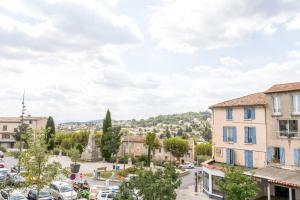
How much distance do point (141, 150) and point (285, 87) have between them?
5578 centimetres

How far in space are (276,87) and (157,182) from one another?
68.3 feet

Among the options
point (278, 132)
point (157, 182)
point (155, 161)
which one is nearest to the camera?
point (157, 182)

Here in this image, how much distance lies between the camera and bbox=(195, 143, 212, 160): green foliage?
78.8 metres

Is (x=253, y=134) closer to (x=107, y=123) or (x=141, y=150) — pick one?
(x=107, y=123)

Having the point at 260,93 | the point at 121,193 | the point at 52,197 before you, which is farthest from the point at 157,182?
the point at 260,93

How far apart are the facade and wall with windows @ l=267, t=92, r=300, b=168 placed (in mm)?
47223

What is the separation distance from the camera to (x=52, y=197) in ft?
103

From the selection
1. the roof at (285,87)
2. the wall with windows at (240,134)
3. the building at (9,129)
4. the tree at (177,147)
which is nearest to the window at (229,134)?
the wall with windows at (240,134)

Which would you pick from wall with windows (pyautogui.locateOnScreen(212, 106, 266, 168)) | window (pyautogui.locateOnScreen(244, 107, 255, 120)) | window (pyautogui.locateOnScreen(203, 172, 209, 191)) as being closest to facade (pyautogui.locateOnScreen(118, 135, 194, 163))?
wall with windows (pyautogui.locateOnScreen(212, 106, 266, 168))

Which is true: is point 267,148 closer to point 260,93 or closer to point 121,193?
point 260,93

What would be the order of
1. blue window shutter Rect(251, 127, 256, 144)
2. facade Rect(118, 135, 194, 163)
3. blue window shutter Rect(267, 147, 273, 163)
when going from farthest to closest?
facade Rect(118, 135, 194, 163) → blue window shutter Rect(251, 127, 256, 144) → blue window shutter Rect(267, 147, 273, 163)

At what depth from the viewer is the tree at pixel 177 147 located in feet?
Result: 242

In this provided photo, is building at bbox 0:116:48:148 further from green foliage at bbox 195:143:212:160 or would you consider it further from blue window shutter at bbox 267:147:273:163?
blue window shutter at bbox 267:147:273:163

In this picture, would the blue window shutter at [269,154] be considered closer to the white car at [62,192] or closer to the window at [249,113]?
the window at [249,113]
